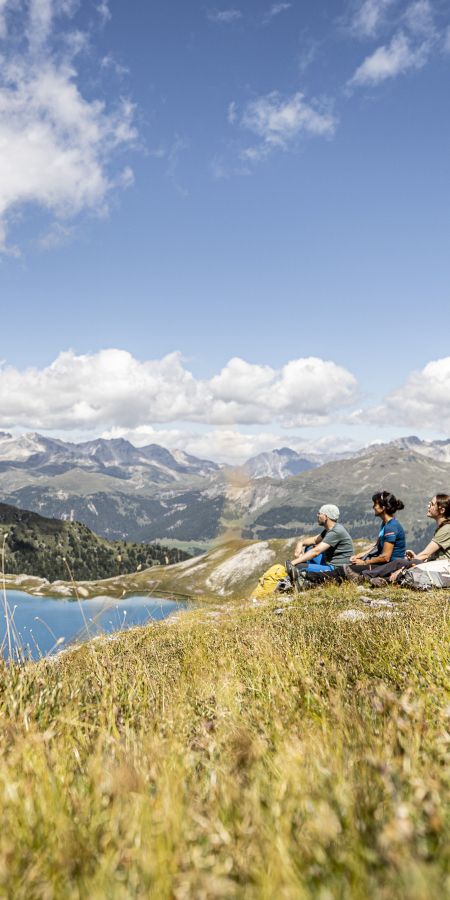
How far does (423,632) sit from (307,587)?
10.1 meters

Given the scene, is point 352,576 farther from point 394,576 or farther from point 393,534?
point 393,534

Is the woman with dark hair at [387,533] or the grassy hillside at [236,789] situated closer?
the grassy hillside at [236,789]

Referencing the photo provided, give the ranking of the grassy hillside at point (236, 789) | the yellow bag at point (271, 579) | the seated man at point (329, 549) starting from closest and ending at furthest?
the grassy hillside at point (236, 789) < the seated man at point (329, 549) < the yellow bag at point (271, 579)

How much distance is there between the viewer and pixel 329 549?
1530 cm

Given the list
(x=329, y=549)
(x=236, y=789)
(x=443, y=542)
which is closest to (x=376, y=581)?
(x=329, y=549)

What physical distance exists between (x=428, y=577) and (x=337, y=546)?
11.6ft

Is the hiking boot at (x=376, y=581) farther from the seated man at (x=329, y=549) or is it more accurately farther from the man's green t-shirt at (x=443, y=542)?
the man's green t-shirt at (x=443, y=542)

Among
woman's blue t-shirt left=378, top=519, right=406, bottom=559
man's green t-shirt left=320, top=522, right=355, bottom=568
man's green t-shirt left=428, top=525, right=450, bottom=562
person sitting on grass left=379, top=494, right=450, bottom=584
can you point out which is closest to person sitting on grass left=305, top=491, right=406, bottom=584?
woman's blue t-shirt left=378, top=519, right=406, bottom=559

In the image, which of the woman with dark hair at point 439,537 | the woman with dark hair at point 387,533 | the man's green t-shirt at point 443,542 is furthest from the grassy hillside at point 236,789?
the man's green t-shirt at point 443,542

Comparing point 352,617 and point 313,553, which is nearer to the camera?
point 352,617

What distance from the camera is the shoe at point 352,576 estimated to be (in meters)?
13.9

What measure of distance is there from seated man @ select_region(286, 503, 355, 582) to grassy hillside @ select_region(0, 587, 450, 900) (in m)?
10.7

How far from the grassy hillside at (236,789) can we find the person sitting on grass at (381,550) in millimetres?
9982

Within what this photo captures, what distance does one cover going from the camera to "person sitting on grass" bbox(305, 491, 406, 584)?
13.6m
